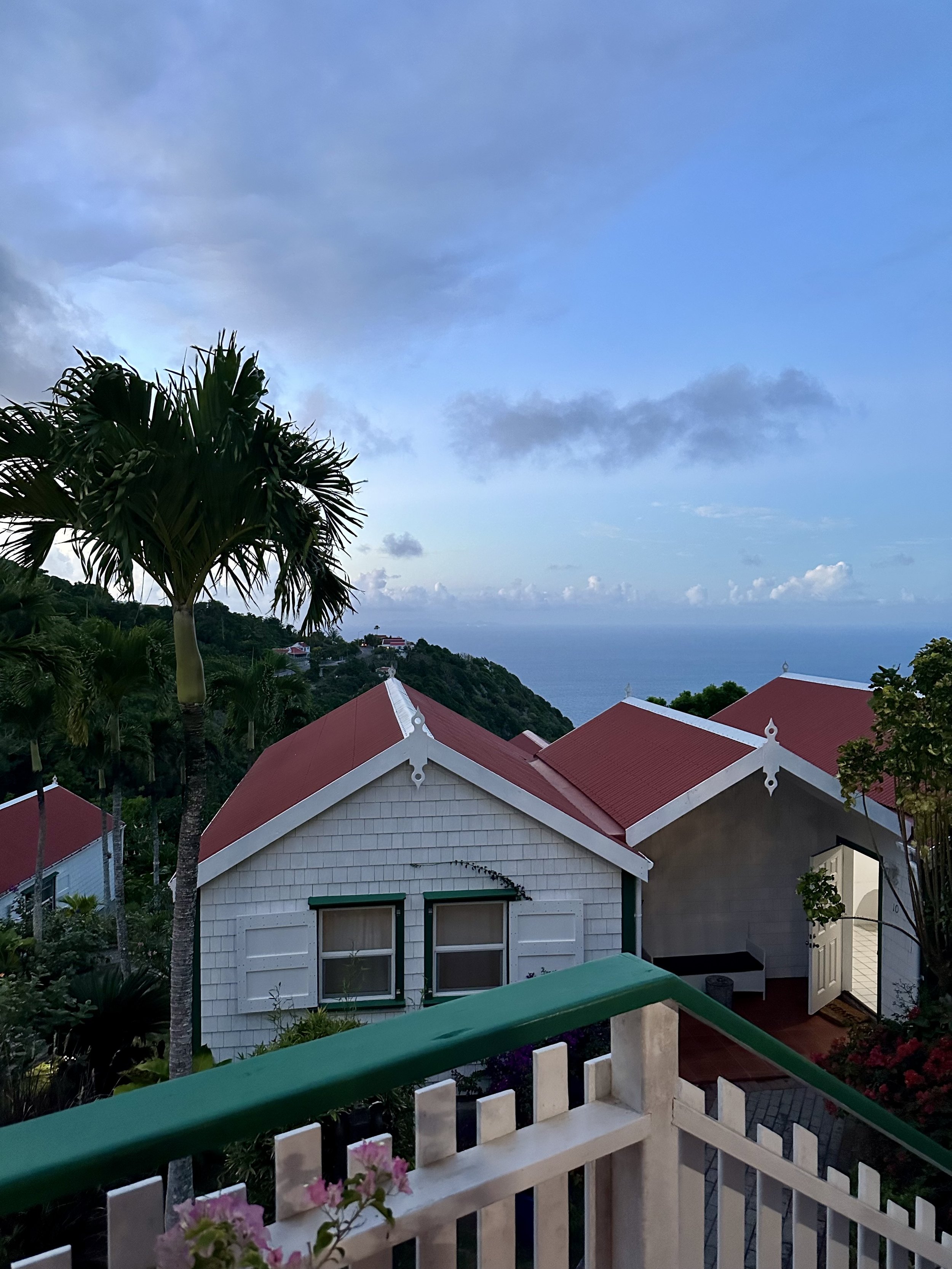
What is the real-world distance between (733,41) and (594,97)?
10.4ft

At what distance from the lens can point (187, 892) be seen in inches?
309

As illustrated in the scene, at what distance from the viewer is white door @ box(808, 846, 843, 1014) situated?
11367mm

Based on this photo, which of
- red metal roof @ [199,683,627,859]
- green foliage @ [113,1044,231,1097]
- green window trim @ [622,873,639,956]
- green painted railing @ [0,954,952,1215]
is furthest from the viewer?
red metal roof @ [199,683,627,859]

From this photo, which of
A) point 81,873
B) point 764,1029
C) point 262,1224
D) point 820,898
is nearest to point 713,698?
point 820,898

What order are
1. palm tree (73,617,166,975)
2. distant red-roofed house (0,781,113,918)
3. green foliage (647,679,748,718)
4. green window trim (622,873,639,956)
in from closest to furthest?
green window trim (622,873,639,956) → palm tree (73,617,166,975) → green foliage (647,679,748,718) → distant red-roofed house (0,781,113,918)

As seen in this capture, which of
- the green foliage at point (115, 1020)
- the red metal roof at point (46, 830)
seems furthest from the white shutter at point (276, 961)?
the red metal roof at point (46, 830)

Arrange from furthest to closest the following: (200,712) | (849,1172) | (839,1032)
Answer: (839,1032) → (200,712) → (849,1172)

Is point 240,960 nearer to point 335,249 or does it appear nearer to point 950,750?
point 950,750

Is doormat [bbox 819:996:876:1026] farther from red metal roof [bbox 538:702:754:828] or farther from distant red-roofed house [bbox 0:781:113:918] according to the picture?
distant red-roofed house [bbox 0:781:113:918]

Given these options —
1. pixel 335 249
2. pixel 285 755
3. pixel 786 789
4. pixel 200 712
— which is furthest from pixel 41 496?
pixel 335 249

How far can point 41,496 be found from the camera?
7723mm

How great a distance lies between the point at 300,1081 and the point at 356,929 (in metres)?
8.99

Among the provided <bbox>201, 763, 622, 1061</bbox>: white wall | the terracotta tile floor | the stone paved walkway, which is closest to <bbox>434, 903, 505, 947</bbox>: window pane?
<bbox>201, 763, 622, 1061</bbox>: white wall

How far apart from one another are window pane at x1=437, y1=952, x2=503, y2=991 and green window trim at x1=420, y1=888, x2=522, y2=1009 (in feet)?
0.53
